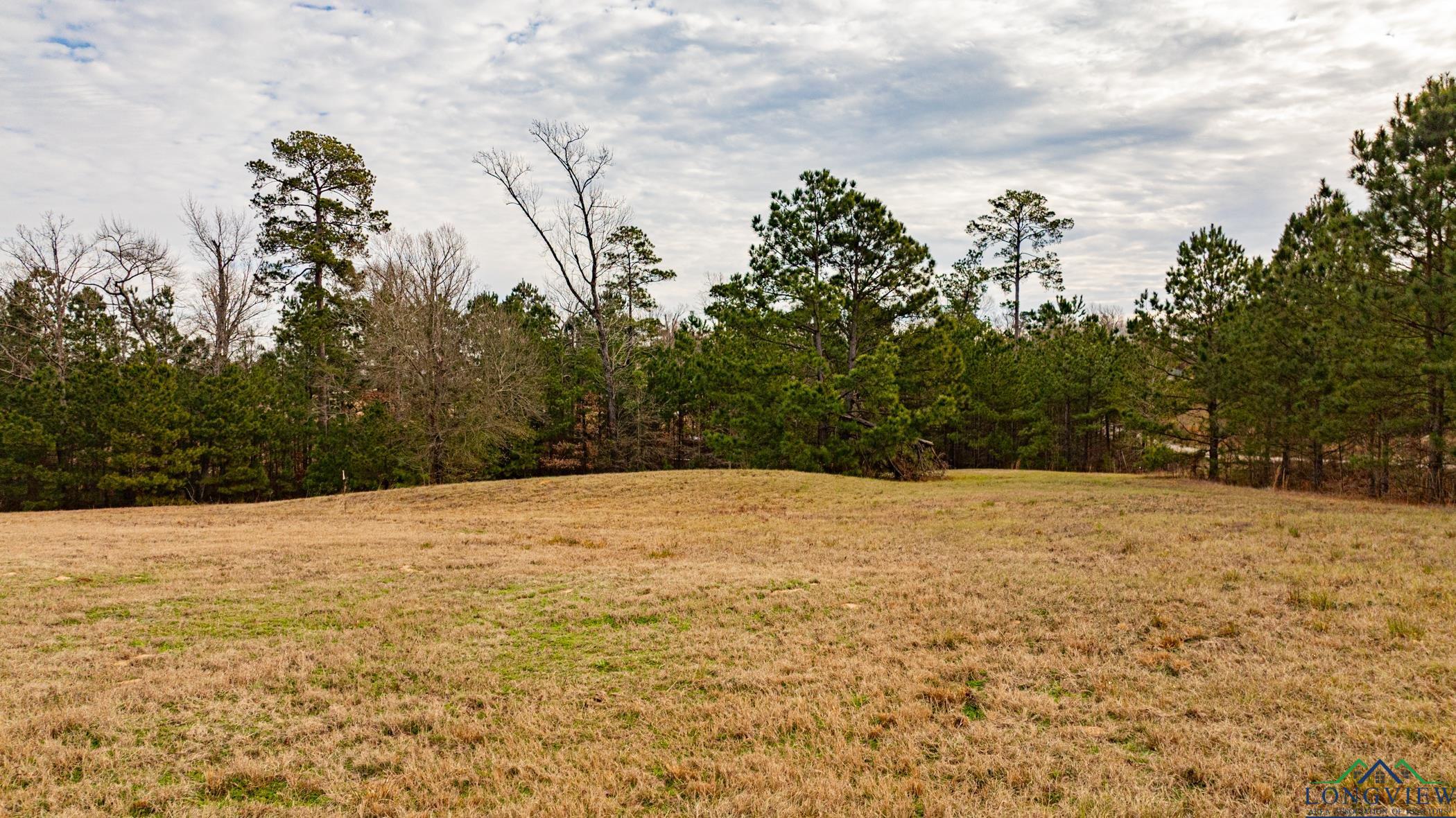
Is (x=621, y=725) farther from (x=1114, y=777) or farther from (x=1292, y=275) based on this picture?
(x=1292, y=275)

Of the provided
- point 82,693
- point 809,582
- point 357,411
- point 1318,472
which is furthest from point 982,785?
point 357,411

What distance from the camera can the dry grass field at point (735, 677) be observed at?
328 cm

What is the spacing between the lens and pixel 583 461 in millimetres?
36625

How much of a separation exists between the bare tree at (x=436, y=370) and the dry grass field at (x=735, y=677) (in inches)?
662

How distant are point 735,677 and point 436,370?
79.8 ft

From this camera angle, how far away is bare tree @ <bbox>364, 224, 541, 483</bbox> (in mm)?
25875

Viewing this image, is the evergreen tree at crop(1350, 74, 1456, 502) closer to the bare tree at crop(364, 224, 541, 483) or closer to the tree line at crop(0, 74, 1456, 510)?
the tree line at crop(0, 74, 1456, 510)

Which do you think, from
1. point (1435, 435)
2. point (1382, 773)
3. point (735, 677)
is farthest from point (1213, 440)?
point (735, 677)

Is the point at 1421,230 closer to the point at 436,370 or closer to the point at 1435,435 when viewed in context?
the point at 1435,435

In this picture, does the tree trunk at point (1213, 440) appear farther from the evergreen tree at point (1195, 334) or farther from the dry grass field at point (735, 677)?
the dry grass field at point (735, 677)

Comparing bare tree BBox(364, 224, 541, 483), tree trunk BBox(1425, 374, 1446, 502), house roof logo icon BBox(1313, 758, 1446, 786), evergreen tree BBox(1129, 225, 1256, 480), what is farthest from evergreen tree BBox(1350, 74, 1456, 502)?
bare tree BBox(364, 224, 541, 483)

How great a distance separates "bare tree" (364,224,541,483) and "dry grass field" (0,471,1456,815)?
1683cm

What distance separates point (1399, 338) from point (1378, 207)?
282cm

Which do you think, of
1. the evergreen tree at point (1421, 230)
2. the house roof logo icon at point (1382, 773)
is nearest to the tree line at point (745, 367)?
the evergreen tree at point (1421, 230)
